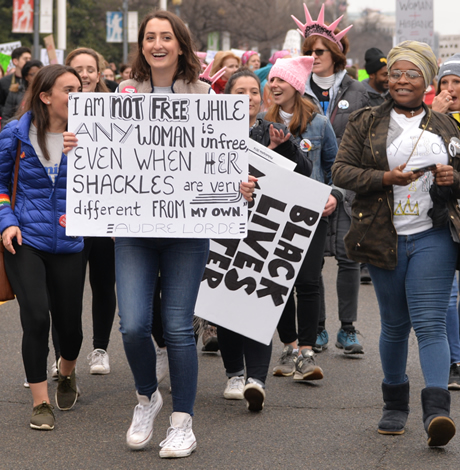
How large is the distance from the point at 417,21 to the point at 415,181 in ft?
30.6

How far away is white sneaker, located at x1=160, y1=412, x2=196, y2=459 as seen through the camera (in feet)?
13.4

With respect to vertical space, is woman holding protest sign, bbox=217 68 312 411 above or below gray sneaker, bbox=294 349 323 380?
above

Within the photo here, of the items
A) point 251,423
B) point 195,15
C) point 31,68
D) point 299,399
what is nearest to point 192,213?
point 251,423

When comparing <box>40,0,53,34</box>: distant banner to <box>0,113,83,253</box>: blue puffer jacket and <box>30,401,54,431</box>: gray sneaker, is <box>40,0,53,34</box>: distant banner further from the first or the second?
<box>30,401,54,431</box>: gray sneaker

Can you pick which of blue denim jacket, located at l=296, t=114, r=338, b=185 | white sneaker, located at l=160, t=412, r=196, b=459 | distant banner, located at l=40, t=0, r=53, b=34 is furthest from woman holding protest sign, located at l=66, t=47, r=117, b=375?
distant banner, located at l=40, t=0, r=53, b=34

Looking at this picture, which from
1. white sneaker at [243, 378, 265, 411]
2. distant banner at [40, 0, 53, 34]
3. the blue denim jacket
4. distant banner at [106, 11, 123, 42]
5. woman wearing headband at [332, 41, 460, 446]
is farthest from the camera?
distant banner at [106, 11, 123, 42]

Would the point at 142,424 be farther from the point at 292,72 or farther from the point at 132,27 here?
the point at 132,27

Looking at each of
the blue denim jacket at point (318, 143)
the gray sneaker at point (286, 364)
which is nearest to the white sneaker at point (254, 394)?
the gray sneaker at point (286, 364)

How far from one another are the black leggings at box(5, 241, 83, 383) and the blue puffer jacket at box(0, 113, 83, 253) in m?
0.08

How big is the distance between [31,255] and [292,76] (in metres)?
2.02

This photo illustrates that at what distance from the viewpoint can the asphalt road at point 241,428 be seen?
13.4ft

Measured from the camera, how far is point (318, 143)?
5.67m

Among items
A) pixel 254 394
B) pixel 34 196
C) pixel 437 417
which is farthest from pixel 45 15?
pixel 437 417

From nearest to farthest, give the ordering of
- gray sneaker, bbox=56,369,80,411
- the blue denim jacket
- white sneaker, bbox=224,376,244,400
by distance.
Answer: gray sneaker, bbox=56,369,80,411, white sneaker, bbox=224,376,244,400, the blue denim jacket
